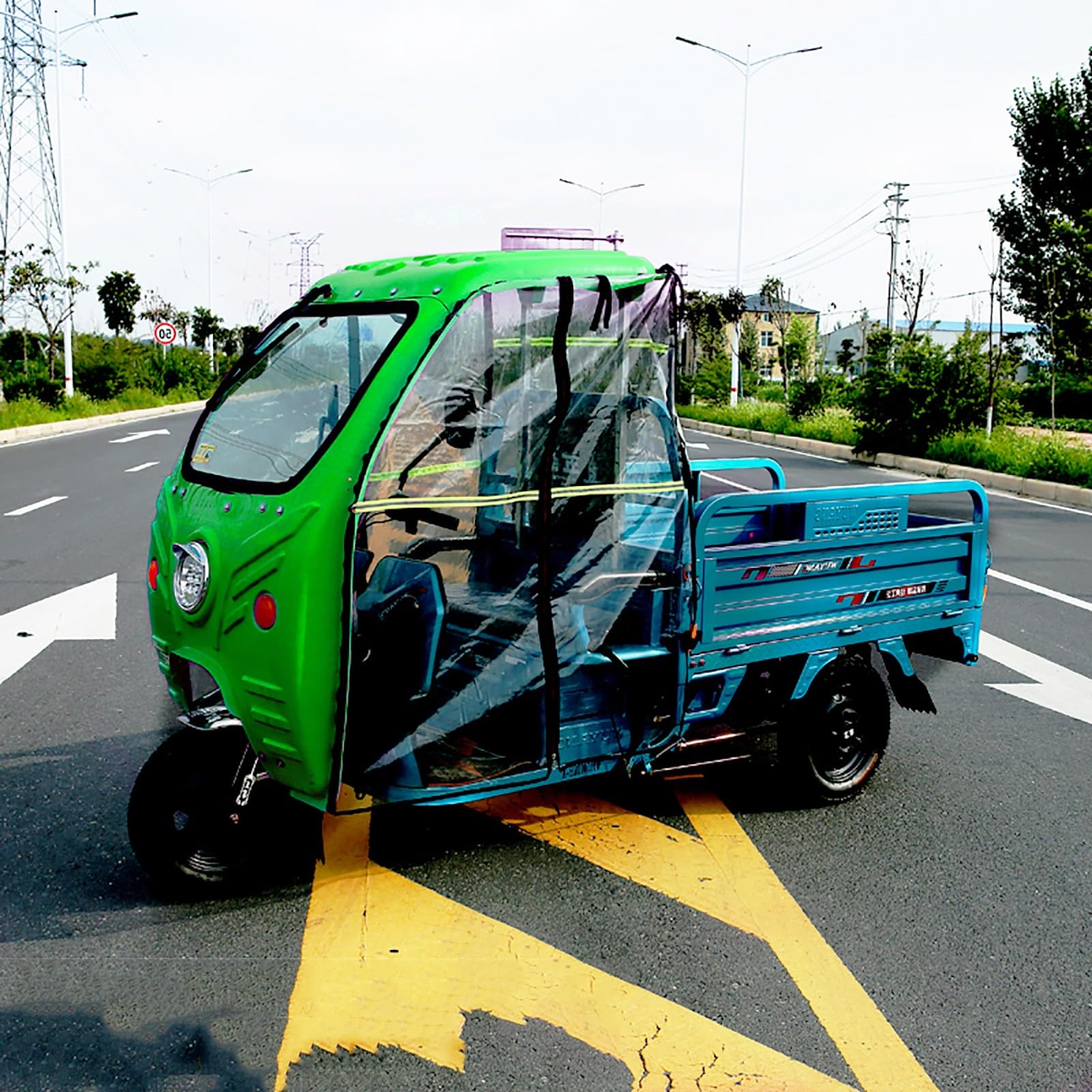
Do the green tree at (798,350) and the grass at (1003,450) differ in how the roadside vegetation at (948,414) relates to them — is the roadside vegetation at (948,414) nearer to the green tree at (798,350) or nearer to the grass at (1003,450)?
the grass at (1003,450)

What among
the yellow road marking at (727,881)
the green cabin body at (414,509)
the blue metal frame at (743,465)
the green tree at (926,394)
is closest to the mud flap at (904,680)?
the yellow road marking at (727,881)

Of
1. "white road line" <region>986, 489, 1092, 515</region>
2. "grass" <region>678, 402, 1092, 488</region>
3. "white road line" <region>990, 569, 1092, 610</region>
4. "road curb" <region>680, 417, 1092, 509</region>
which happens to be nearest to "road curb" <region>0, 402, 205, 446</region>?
"road curb" <region>680, 417, 1092, 509</region>

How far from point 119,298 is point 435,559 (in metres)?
47.9

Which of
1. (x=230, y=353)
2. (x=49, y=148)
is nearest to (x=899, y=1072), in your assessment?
(x=49, y=148)

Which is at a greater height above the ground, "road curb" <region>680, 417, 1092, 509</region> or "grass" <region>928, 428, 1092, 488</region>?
"grass" <region>928, 428, 1092, 488</region>

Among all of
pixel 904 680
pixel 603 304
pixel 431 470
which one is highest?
pixel 603 304

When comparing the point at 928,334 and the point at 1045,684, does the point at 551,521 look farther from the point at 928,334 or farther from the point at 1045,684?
the point at 928,334

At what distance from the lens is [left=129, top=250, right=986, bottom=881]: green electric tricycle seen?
3377 millimetres

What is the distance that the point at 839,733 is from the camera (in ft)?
15.1

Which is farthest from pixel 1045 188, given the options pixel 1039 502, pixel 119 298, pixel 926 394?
pixel 119 298

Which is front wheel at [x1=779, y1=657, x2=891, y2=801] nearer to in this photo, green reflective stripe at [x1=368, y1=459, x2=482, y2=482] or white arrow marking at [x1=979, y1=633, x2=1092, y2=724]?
green reflective stripe at [x1=368, y1=459, x2=482, y2=482]

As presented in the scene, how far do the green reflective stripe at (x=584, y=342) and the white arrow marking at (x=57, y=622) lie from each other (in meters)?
3.88

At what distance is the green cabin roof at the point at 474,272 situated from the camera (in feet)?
11.6

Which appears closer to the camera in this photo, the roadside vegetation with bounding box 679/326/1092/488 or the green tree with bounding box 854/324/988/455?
the roadside vegetation with bounding box 679/326/1092/488
